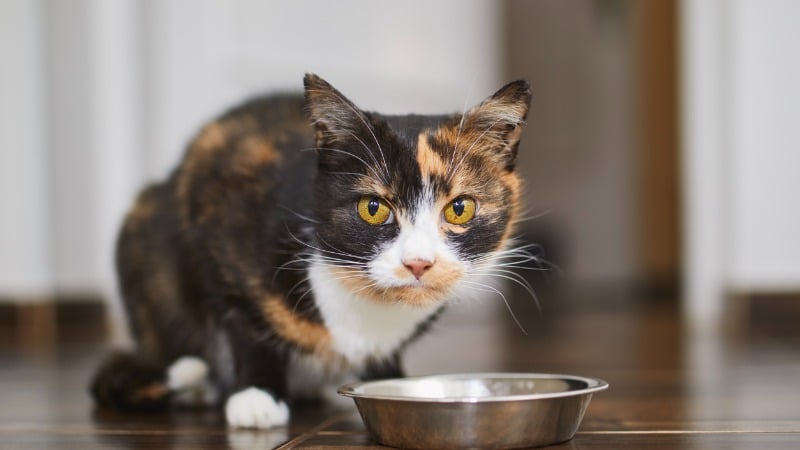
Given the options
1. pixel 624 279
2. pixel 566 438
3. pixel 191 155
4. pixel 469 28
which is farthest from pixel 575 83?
pixel 566 438

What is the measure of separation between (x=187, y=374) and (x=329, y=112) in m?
0.55

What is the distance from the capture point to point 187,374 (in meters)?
→ 1.50

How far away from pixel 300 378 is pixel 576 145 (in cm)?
489

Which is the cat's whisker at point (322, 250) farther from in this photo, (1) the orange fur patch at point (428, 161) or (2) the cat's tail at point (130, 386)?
(2) the cat's tail at point (130, 386)

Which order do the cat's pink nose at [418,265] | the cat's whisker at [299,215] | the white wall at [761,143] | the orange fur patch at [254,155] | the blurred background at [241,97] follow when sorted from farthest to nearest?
the white wall at [761,143] < the blurred background at [241,97] < the orange fur patch at [254,155] < the cat's whisker at [299,215] < the cat's pink nose at [418,265]

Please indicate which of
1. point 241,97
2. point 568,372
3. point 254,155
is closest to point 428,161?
point 254,155

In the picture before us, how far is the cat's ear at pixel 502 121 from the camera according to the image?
3.88 ft

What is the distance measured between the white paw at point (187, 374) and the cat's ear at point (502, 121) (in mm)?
613

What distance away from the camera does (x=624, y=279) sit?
6066 mm

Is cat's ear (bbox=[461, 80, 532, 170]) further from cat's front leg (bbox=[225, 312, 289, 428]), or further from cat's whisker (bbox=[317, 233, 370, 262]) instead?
cat's front leg (bbox=[225, 312, 289, 428])

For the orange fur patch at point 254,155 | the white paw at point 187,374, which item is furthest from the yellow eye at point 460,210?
the white paw at point 187,374

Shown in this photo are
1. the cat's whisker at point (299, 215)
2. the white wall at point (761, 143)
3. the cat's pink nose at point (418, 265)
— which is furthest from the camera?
the white wall at point (761, 143)

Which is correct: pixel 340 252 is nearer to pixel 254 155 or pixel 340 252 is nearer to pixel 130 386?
pixel 254 155

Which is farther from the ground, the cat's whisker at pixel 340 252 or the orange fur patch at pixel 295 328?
the cat's whisker at pixel 340 252
